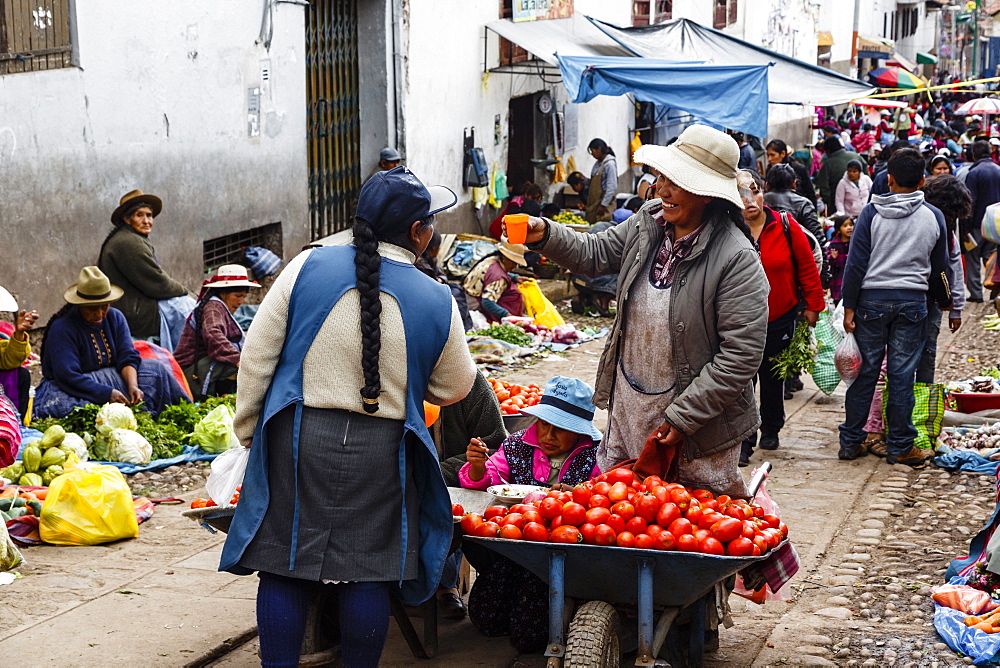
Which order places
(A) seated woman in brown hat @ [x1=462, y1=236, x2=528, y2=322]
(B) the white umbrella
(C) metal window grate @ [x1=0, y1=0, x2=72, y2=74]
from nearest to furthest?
(C) metal window grate @ [x1=0, y1=0, x2=72, y2=74] < (A) seated woman in brown hat @ [x1=462, y1=236, x2=528, y2=322] < (B) the white umbrella

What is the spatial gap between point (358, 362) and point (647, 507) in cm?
112

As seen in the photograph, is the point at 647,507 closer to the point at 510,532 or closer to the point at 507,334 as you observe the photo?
the point at 510,532

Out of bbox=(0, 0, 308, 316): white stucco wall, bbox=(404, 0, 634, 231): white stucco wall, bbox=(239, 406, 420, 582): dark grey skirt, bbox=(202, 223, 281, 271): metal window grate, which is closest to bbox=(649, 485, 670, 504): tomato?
bbox=(239, 406, 420, 582): dark grey skirt

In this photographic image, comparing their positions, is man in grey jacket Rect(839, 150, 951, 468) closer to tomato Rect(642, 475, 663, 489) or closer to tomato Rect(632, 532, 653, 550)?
tomato Rect(642, 475, 663, 489)

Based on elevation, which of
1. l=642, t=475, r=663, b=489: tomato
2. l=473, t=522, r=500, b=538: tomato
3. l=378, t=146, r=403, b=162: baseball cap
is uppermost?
l=378, t=146, r=403, b=162: baseball cap

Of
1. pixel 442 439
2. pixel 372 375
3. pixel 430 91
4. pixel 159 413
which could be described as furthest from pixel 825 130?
pixel 372 375

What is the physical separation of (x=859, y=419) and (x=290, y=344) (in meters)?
5.13

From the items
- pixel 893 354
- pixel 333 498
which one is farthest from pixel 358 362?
pixel 893 354

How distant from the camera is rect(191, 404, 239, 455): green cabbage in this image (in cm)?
749

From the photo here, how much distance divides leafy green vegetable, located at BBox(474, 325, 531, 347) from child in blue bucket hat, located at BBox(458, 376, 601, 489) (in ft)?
20.4

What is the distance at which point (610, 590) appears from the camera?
3.96 meters

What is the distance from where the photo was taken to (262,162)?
1182 centimetres

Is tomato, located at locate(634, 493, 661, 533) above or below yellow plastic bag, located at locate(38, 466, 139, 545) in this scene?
above

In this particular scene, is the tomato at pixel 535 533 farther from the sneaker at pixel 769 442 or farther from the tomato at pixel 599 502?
the sneaker at pixel 769 442
